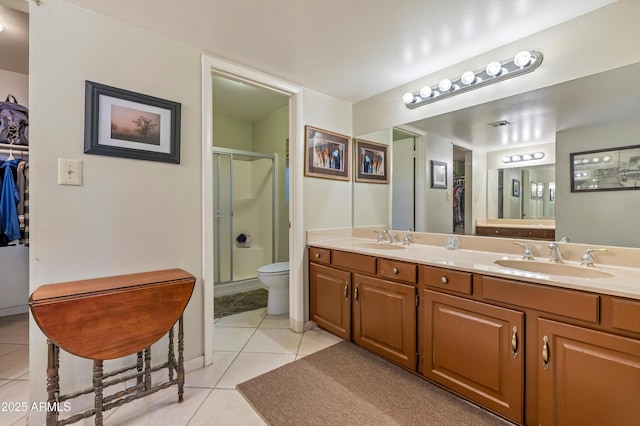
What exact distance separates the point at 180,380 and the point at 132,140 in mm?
1449

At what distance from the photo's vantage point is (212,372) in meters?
1.82

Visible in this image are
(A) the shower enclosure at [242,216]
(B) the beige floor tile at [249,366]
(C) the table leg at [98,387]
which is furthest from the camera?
(A) the shower enclosure at [242,216]

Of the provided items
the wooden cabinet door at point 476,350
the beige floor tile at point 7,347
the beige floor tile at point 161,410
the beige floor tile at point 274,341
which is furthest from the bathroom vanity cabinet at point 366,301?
the beige floor tile at point 7,347

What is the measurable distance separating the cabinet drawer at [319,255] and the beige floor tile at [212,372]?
0.97 m

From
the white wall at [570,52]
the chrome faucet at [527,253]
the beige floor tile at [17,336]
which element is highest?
the white wall at [570,52]

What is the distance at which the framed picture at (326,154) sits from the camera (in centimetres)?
245

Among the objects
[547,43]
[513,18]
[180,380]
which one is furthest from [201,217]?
[547,43]

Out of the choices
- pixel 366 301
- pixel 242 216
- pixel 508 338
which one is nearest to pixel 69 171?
pixel 366 301

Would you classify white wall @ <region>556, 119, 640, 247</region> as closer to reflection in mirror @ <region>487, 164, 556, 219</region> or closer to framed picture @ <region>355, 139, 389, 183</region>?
reflection in mirror @ <region>487, 164, 556, 219</region>

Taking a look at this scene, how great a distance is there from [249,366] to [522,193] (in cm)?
227

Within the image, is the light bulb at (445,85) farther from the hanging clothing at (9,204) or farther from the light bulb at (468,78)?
the hanging clothing at (9,204)

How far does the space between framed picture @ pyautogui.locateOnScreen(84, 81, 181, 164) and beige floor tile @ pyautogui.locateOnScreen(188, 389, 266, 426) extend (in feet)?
4.86

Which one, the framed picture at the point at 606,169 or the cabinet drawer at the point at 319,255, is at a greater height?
the framed picture at the point at 606,169

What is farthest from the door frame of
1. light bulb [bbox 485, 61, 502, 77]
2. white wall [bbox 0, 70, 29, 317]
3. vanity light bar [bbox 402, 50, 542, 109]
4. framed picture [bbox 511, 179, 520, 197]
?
white wall [bbox 0, 70, 29, 317]
